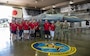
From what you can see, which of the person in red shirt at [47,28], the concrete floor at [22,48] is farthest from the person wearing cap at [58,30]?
the concrete floor at [22,48]

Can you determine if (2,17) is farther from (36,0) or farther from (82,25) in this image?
(82,25)

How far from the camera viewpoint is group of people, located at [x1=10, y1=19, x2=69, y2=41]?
28.1 ft

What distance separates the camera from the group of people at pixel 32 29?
338 inches

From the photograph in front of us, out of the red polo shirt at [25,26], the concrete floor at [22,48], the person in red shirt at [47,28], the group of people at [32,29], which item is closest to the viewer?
the concrete floor at [22,48]

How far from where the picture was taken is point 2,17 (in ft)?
68.2

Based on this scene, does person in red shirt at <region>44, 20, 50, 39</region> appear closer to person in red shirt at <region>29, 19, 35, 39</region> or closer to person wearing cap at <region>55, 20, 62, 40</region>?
person wearing cap at <region>55, 20, 62, 40</region>

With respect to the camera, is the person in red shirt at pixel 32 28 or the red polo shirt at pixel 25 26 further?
the person in red shirt at pixel 32 28

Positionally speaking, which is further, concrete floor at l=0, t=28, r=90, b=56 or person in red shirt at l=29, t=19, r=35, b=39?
person in red shirt at l=29, t=19, r=35, b=39

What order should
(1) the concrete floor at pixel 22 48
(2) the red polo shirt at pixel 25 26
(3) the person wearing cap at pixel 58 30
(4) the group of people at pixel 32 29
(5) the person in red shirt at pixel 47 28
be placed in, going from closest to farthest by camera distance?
(1) the concrete floor at pixel 22 48
(4) the group of people at pixel 32 29
(2) the red polo shirt at pixel 25 26
(5) the person in red shirt at pixel 47 28
(3) the person wearing cap at pixel 58 30

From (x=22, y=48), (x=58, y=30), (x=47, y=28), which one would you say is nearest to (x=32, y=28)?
(x=47, y=28)

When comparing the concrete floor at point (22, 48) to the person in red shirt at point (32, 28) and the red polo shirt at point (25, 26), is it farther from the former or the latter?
the person in red shirt at point (32, 28)

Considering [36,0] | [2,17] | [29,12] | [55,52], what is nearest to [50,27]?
[55,52]

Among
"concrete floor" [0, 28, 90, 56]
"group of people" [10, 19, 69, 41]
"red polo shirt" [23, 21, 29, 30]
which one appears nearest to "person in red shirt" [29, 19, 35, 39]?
"group of people" [10, 19, 69, 41]

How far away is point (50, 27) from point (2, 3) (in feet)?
45.8
